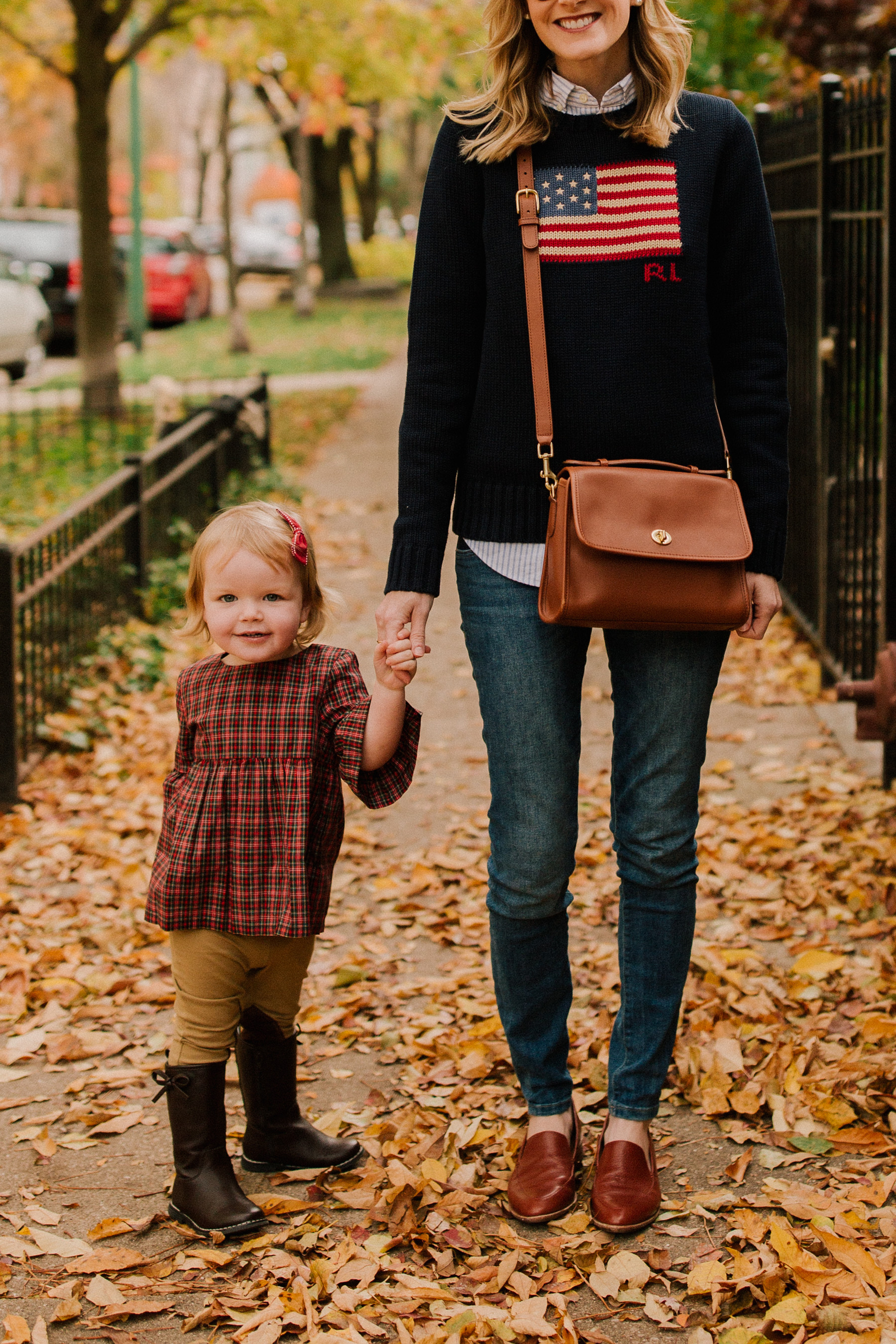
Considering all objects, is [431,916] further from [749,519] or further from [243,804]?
[749,519]

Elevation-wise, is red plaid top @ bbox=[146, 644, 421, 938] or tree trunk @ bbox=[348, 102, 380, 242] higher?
tree trunk @ bbox=[348, 102, 380, 242]

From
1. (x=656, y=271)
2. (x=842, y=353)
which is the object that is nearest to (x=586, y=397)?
(x=656, y=271)

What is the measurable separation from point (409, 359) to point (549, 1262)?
5.32 feet

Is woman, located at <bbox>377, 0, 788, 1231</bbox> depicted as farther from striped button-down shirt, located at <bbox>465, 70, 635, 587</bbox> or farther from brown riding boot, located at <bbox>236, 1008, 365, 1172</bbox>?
brown riding boot, located at <bbox>236, 1008, 365, 1172</bbox>

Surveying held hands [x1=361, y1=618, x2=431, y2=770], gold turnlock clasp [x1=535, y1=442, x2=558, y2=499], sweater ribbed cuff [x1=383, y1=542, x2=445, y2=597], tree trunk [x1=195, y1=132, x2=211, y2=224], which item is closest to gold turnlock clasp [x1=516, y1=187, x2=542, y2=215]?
gold turnlock clasp [x1=535, y1=442, x2=558, y2=499]

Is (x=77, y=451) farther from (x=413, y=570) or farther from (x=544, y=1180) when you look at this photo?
(x=544, y=1180)

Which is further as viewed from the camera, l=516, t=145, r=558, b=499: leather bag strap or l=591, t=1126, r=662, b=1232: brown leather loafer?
l=591, t=1126, r=662, b=1232: brown leather loafer

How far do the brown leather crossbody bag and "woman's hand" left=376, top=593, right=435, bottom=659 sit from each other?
0.25 m

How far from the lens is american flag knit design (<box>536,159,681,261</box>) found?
2426mm

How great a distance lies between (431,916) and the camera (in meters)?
4.30

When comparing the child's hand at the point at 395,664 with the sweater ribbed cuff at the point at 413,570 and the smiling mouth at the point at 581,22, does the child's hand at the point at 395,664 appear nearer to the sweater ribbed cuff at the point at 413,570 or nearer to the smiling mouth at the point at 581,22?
the sweater ribbed cuff at the point at 413,570

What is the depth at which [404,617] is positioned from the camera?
8.45 feet

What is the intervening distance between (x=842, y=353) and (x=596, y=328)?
3.51 meters

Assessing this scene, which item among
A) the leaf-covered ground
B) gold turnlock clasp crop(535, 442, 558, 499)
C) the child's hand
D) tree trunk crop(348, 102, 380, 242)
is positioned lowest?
the leaf-covered ground
